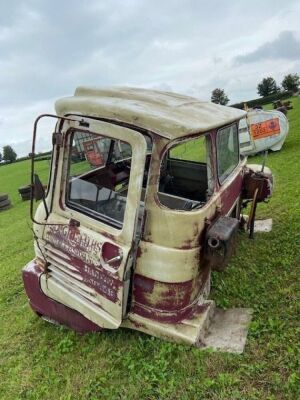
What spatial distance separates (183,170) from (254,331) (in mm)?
2149

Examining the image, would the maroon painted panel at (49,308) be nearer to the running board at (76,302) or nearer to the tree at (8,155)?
the running board at (76,302)

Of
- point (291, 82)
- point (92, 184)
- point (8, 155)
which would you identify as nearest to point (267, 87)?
point (291, 82)

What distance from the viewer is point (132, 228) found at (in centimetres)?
298

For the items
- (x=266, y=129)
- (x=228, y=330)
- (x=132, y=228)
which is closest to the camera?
(x=132, y=228)

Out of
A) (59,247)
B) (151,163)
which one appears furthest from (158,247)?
(59,247)

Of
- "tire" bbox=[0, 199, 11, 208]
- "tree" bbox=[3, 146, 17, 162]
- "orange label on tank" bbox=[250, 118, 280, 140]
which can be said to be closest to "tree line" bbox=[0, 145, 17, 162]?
"tree" bbox=[3, 146, 17, 162]

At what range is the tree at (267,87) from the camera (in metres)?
52.8

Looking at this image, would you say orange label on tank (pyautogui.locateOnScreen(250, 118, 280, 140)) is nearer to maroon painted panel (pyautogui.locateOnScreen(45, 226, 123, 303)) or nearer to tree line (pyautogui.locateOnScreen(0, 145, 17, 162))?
maroon painted panel (pyautogui.locateOnScreen(45, 226, 123, 303))

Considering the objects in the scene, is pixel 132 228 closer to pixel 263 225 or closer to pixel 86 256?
pixel 86 256

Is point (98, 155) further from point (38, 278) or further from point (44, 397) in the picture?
point (44, 397)

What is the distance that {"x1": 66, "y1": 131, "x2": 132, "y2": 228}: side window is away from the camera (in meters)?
3.34

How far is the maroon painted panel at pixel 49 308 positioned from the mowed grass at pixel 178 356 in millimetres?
122

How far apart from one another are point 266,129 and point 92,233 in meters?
9.06

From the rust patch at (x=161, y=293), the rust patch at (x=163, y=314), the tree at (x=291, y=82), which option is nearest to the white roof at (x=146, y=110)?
the rust patch at (x=161, y=293)
